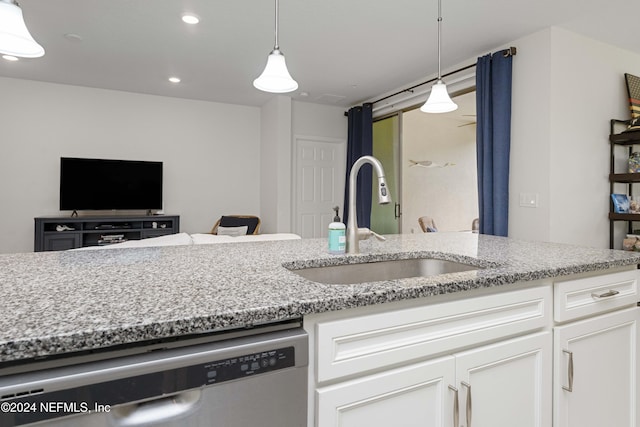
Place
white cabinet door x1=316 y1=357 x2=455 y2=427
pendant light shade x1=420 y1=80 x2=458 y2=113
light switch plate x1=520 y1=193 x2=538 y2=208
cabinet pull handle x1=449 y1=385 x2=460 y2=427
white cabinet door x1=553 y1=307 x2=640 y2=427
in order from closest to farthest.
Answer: white cabinet door x1=316 y1=357 x2=455 y2=427 → cabinet pull handle x1=449 y1=385 x2=460 y2=427 → white cabinet door x1=553 y1=307 x2=640 y2=427 → pendant light shade x1=420 y1=80 x2=458 y2=113 → light switch plate x1=520 y1=193 x2=538 y2=208

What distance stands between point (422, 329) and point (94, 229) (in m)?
4.75

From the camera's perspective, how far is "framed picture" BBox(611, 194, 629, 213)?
3428 millimetres

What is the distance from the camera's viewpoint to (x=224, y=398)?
0.68m

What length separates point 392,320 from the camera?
0.89m

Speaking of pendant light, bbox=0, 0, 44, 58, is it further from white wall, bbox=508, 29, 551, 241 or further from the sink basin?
white wall, bbox=508, 29, 551, 241

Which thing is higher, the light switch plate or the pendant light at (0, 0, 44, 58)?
the pendant light at (0, 0, 44, 58)

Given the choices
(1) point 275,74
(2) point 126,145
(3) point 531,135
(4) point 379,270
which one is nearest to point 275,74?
(1) point 275,74

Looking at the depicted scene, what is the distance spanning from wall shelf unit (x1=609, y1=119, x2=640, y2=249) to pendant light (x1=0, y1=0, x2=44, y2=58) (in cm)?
432

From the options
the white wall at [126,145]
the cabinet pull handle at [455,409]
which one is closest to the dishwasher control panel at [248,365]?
the cabinet pull handle at [455,409]

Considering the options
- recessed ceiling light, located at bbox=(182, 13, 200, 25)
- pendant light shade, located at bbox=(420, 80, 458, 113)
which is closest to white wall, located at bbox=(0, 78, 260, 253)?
recessed ceiling light, located at bbox=(182, 13, 200, 25)

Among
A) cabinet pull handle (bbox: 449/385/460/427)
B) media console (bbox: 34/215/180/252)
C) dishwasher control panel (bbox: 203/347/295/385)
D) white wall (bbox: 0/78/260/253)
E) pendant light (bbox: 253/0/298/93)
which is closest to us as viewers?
dishwasher control panel (bbox: 203/347/295/385)

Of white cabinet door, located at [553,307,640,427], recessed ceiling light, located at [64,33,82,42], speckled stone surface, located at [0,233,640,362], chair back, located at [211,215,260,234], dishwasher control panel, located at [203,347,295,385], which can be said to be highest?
recessed ceiling light, located at [64,33,82,42]

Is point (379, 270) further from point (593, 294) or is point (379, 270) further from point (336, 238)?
point (593, 294)

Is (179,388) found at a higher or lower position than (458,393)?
higher
